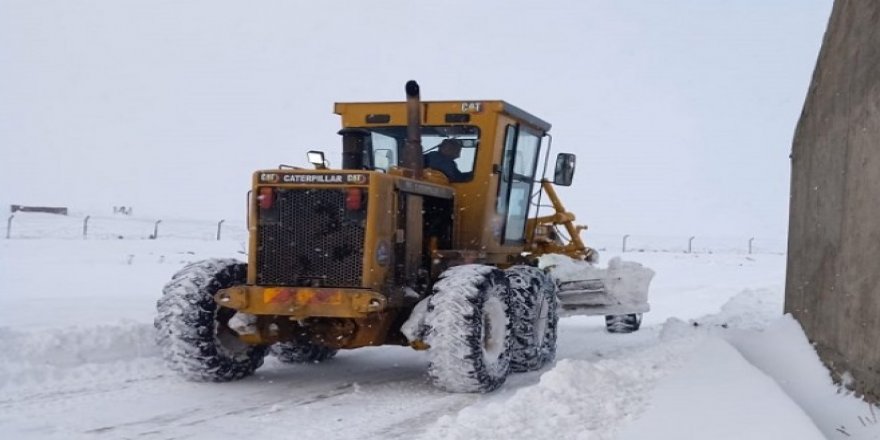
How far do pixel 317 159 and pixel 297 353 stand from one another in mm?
1846

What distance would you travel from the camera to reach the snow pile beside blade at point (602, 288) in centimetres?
1062

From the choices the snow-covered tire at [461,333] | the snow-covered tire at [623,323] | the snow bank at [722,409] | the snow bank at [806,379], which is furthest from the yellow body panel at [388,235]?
the snow-covered tire at [623,323]

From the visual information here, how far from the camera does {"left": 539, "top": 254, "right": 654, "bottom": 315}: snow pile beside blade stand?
34.8 ft

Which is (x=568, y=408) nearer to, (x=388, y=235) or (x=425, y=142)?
(x=388, y=235)

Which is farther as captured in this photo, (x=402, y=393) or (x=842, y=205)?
(x=402, y=393)

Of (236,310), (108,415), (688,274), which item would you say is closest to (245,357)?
(236,310)

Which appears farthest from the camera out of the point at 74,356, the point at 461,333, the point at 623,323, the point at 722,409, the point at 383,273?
the point at 623,323

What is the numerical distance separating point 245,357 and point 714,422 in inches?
164

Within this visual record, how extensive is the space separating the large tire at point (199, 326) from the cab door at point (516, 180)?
9.82 ft

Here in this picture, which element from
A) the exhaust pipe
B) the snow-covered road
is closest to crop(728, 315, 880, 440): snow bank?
the snow-covered road

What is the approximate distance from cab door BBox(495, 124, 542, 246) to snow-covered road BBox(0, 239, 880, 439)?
149 centimetres

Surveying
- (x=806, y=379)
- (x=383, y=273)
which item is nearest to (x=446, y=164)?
(x=383, y=273)

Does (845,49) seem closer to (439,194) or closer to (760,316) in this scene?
(439,194)

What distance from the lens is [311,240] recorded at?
6797mm
